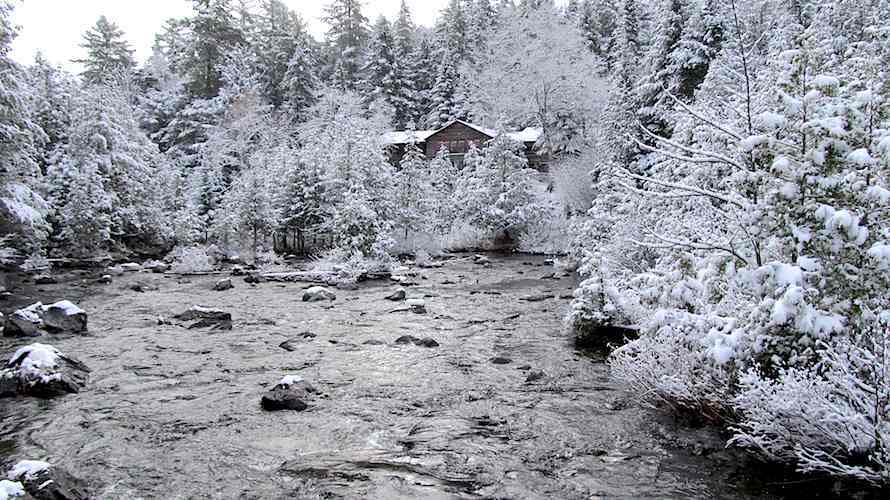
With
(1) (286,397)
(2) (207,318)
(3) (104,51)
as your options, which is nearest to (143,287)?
(2) (207,318)

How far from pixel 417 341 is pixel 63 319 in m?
7.24

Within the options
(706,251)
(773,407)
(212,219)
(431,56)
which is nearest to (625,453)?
(773,407)

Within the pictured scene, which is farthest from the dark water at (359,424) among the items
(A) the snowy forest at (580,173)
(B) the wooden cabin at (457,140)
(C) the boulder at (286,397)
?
(B) the wooden cabin at (457,140)

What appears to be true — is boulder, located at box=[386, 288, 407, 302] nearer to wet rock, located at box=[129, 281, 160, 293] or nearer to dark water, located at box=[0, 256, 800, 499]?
dark water, located at box=[0, 256, 800, 499]

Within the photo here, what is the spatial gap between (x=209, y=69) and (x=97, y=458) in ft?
166

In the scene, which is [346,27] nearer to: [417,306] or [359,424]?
[417,306]

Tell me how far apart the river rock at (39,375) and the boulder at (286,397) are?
9.53ft

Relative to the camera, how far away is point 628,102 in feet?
98.5

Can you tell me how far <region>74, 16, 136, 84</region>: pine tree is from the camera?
5706cm

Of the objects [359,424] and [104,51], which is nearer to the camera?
[359,424]

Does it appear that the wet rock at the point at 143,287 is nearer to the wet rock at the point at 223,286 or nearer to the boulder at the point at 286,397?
the wet rock at the point at 223,286

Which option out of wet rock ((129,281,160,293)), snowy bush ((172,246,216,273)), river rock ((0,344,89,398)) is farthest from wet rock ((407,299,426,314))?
snowy bush ((172,246,216,273))

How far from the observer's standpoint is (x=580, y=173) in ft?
117

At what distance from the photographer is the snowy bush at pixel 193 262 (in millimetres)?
23734
